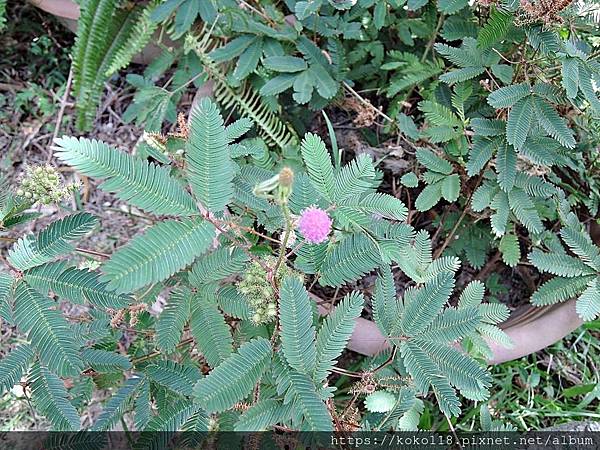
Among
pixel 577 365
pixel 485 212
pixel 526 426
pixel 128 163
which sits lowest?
pixel 526 426

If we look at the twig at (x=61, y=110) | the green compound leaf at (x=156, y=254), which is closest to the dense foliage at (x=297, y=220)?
the green compound leaf at (x=156, y=254)

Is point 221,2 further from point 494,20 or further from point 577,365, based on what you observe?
point 577,365

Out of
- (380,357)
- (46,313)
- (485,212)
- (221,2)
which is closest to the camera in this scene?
(46,313)

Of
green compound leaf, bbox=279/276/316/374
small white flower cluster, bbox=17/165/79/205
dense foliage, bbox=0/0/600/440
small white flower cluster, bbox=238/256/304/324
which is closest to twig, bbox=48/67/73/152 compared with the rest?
dense foliage, bbox=0/0/600/440

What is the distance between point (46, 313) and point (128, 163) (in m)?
0.34

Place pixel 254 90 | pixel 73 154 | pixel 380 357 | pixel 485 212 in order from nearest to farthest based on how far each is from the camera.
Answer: pixel 73 154
pixel 380 357
pixel 485 212
pixel 254 90

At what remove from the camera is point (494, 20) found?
1.26 meters

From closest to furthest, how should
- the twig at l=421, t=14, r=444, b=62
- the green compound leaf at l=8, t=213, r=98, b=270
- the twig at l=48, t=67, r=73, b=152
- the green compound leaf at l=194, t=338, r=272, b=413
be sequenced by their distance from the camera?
1. the green compound leaf at l=194, t=338, r=272, b=413
2. the green compound leaf at l=8, t=213, r=98, b=270
3. the twig at l=421, t=14, r=444, b=62
4. the twig at l=48, t=67, r=73, b=152

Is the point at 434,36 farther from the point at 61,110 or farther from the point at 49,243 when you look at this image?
the point at 61,110

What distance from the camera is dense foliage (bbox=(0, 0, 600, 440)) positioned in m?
0.85

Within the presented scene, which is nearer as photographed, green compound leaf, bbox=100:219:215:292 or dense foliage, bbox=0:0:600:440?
green compound leaf, bbox=100:219:215:292

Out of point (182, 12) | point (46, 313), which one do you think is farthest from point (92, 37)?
point (46, 313)

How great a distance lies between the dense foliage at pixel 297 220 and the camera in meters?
0.85

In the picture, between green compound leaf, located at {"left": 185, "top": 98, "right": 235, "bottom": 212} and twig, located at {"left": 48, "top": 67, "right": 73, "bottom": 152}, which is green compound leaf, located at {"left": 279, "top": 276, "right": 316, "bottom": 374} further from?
twig, located at {"left": 48, "top": 67, "right": 73, "bottom": 152}
